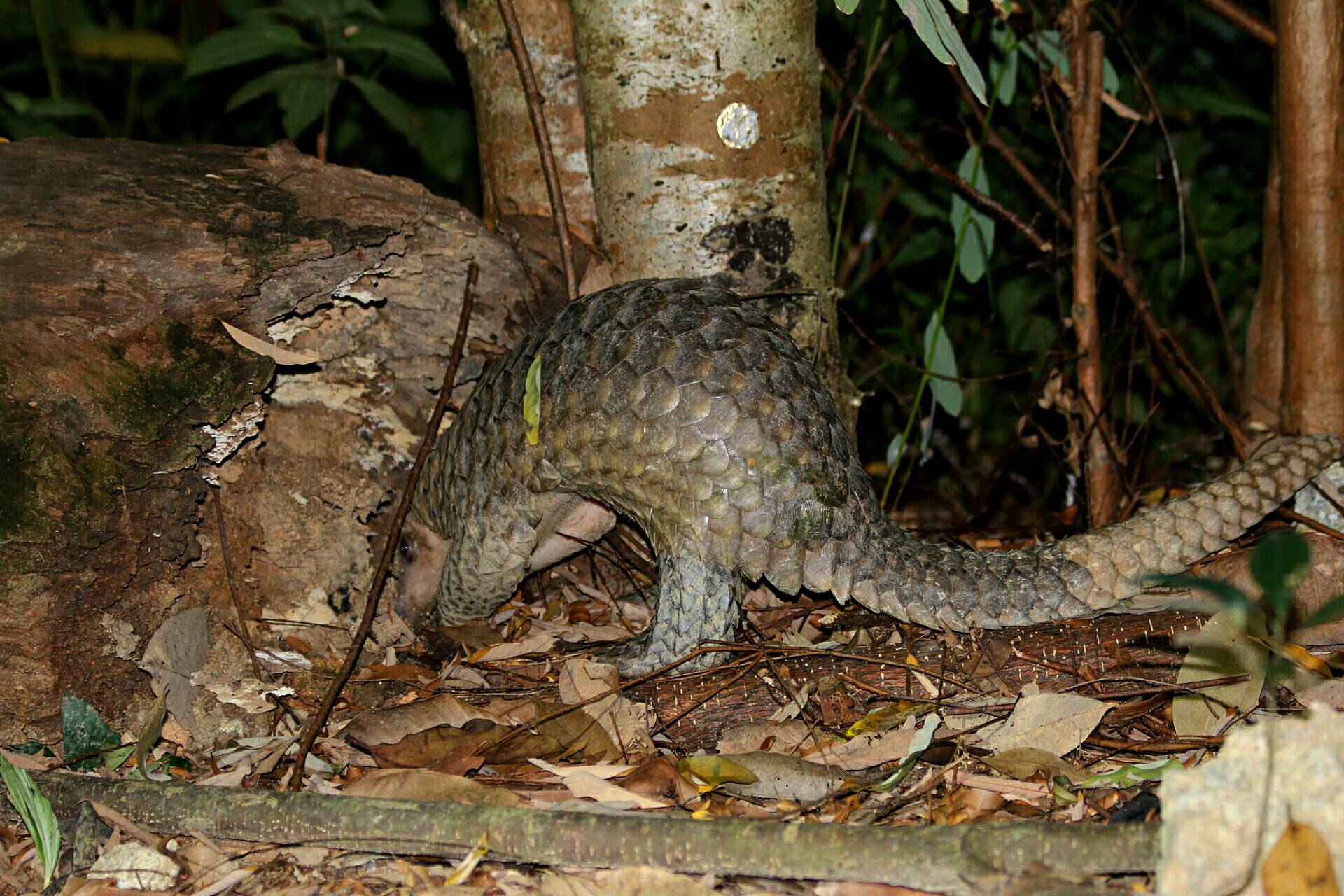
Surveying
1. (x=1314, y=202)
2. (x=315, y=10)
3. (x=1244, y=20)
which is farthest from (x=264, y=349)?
(x=1244, y=20)

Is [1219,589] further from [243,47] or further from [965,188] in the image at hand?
[243,47]

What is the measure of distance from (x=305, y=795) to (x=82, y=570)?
1.08 metres

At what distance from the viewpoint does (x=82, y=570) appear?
8.48 feet

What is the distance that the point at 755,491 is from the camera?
2498 mm

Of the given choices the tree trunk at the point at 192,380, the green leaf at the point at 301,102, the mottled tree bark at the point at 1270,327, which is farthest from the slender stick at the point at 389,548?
the mottled tree bark at the point at 1270,327

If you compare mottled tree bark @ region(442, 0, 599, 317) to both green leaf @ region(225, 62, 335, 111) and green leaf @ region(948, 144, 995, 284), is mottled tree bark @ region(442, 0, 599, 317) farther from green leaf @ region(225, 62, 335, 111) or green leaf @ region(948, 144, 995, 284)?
green leaf @ region(948, 144, 995, 284)

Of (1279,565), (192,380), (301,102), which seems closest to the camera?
(1279,565)

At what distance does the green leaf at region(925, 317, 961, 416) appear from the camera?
3.69m

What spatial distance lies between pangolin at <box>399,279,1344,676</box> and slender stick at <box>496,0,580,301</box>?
638mm

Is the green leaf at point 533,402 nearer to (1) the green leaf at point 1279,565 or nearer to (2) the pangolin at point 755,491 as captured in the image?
(2) the pangolin at point 755,491

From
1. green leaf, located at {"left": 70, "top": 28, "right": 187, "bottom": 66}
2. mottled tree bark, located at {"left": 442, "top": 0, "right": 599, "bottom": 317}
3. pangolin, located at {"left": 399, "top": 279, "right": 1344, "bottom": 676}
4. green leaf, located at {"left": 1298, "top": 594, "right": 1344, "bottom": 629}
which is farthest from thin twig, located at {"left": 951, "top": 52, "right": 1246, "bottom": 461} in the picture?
green leaf, located at {"left": 70, "top": 28, "right": 187, "bottom": 66}

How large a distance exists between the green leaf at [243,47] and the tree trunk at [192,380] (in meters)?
0.86

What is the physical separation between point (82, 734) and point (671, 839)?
1.56 m

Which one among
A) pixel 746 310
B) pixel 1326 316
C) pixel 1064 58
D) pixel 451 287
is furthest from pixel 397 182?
pixel 1326 316
